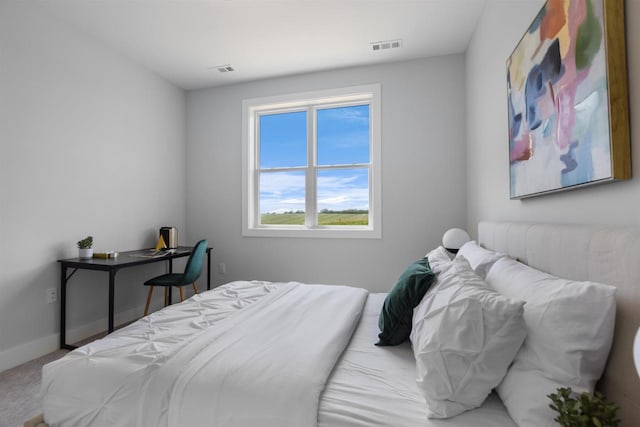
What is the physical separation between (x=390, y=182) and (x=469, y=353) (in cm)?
260

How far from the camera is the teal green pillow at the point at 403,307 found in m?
1.28

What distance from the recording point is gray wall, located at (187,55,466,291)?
320 cm

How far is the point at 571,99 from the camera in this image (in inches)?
44.1

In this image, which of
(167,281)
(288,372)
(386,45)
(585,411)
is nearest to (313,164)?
(386,45)

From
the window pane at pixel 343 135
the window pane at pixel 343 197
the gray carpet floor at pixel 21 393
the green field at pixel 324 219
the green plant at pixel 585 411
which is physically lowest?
the gray carpet floor at pixel 21 393

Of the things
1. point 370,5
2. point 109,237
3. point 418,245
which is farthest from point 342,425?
point 109,237

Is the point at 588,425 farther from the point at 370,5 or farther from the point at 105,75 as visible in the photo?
the point at 105,75

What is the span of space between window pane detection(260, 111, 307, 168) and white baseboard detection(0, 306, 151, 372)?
2406 mm

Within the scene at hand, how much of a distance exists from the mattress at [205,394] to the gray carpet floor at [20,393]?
0.95 meters

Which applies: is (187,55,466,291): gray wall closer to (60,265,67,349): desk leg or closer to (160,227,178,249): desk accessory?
(160,227,178,249): desk accessory

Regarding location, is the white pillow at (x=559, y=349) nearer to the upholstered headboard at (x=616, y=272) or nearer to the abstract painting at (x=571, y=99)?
the upholstered headboard at (x=616, y=272)

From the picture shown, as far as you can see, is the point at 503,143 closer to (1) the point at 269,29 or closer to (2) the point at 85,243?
(1) the point at 269,29

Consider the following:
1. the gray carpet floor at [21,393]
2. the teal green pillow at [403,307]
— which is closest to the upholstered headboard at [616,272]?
the teal green pillow at [403,307]

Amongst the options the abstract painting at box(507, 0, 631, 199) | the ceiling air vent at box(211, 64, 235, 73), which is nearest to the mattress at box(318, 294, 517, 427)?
the abstract painting at box(507, 0, 631, 199)
